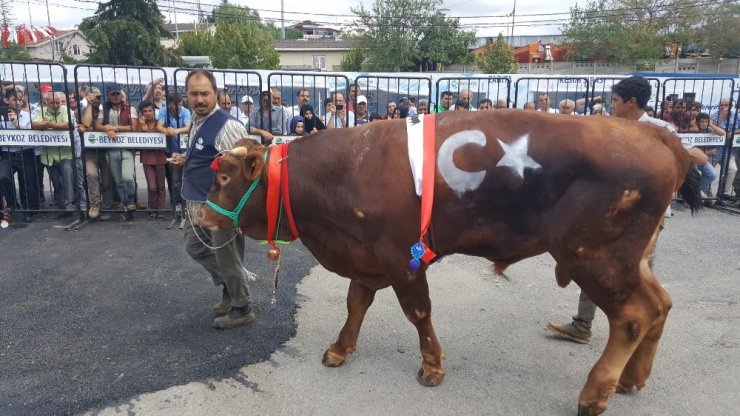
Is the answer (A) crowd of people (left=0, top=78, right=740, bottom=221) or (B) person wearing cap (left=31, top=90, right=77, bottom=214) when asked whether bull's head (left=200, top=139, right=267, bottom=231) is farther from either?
(B) person wearing cap (left=31, top=90, right=77, bottom=214)

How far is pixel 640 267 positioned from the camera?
3113mm

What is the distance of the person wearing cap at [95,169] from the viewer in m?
7.46

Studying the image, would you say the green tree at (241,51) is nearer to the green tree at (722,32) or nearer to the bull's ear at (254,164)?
the green tree at (722,32)

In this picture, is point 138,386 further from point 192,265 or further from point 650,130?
point 650,130

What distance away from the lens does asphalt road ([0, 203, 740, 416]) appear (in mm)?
3320

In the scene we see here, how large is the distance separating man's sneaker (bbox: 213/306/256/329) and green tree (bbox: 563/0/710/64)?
46056 mm

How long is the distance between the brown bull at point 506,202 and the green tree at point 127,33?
99.9ft

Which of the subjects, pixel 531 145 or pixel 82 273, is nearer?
pixel 531 145

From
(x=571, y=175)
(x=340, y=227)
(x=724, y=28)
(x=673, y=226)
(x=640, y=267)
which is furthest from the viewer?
(x=724, y=28)

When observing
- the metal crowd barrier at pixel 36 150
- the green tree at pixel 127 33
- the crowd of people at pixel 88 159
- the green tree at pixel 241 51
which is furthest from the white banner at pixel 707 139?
the green tree at pixel 241 51

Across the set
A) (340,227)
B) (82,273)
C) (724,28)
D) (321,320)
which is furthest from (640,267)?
(724,28)

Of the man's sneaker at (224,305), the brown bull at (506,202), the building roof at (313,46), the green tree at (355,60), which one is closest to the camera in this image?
the brown bull at (506,202)

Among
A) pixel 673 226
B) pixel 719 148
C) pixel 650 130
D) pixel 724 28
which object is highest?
pixel 724 28

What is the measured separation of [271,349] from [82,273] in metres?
2.78
